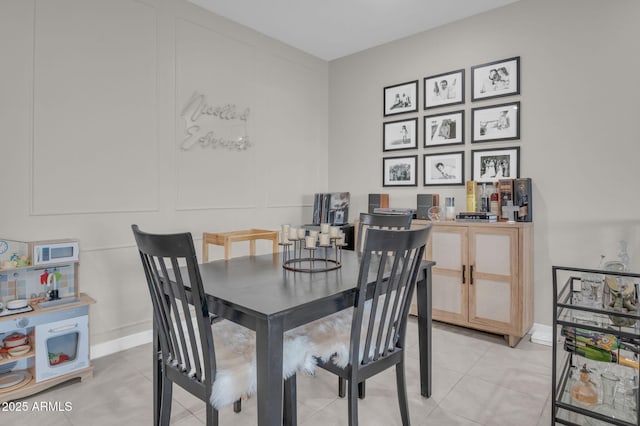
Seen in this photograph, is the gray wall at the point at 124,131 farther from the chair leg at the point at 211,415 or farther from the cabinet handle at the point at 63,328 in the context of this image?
the chair leg at the point at 211,415

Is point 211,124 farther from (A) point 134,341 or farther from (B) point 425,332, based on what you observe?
(B) point 425,332

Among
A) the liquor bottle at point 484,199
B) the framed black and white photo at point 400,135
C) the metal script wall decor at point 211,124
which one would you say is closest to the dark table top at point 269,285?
the metal script wall decor at point 211,124

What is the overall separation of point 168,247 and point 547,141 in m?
2.96

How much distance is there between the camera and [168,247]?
4.18ft

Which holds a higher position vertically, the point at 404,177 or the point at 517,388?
the point at 404,177

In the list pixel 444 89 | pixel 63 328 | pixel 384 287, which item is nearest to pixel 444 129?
pixel 444 89

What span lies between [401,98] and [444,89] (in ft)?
1.52

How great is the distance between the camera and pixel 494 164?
10.4ft

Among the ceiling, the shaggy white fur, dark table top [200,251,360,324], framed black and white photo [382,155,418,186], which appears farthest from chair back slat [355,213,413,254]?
the ceiling

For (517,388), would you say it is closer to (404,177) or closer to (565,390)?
(565,390)

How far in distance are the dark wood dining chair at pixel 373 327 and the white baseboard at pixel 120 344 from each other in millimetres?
1744

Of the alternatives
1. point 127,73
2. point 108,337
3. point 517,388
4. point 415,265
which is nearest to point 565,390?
point 517,388

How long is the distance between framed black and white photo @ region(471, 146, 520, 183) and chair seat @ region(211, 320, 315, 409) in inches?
93.3

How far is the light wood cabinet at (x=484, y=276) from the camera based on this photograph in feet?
8.89
